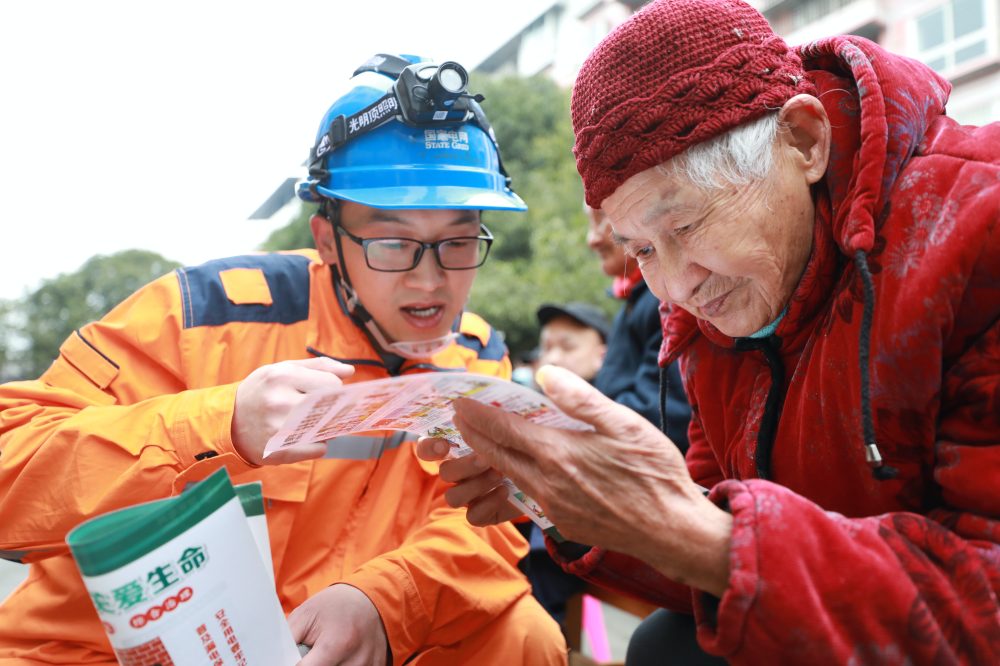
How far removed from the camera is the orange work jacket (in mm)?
1658

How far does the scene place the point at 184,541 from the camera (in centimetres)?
114

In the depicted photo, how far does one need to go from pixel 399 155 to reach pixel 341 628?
1249 mm

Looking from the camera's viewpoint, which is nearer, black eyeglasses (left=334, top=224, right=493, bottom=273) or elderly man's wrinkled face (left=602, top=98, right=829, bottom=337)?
elderly man's wrinkled face (left=602, top=98, right=829, bottom=337)

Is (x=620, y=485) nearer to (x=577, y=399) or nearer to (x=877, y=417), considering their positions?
(x=577, y=399)

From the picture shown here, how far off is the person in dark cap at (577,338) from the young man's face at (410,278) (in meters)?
2.88

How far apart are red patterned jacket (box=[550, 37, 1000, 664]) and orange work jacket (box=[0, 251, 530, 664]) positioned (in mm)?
413

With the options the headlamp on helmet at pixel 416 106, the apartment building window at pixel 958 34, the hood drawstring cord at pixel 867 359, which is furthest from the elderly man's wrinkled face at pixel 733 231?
the apartment building window at pixel 958 34

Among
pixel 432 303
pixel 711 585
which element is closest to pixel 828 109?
pixel 711 585

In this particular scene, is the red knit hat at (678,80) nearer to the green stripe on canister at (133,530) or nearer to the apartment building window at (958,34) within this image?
the green stripe on canister at (133,530)

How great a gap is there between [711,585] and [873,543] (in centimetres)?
25

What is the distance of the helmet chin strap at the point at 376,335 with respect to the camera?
2225 mm

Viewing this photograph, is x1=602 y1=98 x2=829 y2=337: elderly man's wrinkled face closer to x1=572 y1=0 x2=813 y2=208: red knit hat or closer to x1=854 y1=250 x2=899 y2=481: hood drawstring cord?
x1=572 y1=0 x2=813 y2=208: red knit hat

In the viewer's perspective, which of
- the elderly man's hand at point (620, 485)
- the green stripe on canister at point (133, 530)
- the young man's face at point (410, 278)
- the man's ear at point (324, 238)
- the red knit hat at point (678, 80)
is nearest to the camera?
the green stripe on canister at point (133, 530)

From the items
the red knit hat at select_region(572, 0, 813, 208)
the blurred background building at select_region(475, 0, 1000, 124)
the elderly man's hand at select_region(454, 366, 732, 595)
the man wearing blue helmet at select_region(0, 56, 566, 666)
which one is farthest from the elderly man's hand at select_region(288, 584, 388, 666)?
the blurred background building at select_region(475, 0, 1000, 124)
